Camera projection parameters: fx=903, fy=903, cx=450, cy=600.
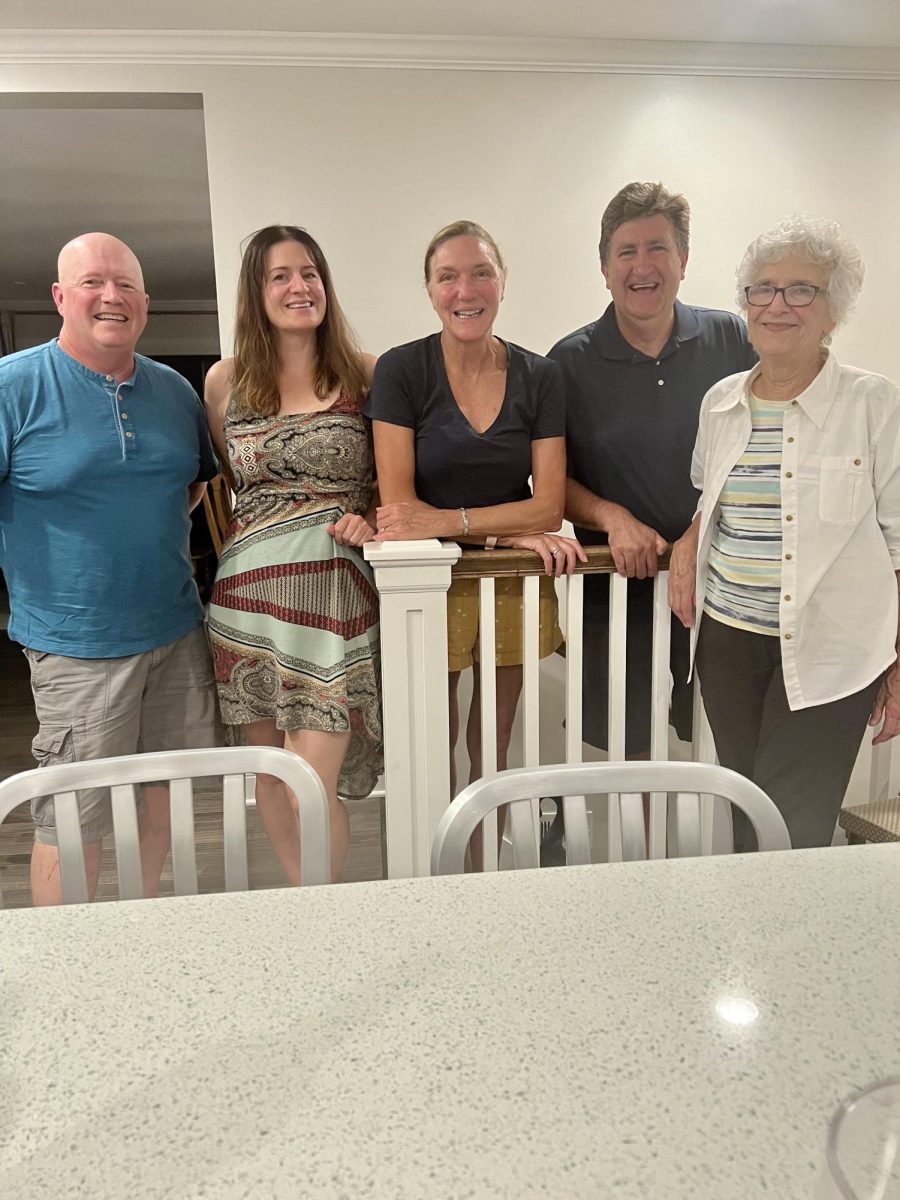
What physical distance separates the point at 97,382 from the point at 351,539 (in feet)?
1.93

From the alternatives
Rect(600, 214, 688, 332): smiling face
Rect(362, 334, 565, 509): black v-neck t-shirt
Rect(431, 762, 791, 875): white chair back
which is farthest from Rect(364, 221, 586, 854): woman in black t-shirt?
Result: Rect(431, 762, 791, 875): white chair back

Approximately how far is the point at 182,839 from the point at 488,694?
2.78 ft

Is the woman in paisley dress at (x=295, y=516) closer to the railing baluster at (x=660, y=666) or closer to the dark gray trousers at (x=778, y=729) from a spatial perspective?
the railing baluster at (x=660, y=666)

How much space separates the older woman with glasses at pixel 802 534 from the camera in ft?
5.25

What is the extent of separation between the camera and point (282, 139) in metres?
2.63

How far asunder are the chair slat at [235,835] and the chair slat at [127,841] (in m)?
0.11

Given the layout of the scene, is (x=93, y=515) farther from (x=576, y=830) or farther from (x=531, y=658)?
(x=576, y=830)

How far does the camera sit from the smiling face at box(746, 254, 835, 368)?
64.2 inches

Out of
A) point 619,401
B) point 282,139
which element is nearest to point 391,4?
point 282,139

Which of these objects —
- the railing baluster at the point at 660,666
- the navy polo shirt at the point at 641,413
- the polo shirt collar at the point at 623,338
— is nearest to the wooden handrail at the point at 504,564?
the railing baluster at the point at 660,666

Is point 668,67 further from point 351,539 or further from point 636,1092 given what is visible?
point 636,1092

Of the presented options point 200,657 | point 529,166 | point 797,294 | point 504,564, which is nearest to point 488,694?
point 504,564

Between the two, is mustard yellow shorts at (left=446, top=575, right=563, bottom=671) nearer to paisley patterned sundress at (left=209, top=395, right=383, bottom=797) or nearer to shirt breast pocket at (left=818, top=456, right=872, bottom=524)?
paisley patterned sundress at (left=209, top=395, right=383, bottom=797)

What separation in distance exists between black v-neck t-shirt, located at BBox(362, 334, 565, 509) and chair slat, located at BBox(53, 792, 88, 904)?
1.02m
